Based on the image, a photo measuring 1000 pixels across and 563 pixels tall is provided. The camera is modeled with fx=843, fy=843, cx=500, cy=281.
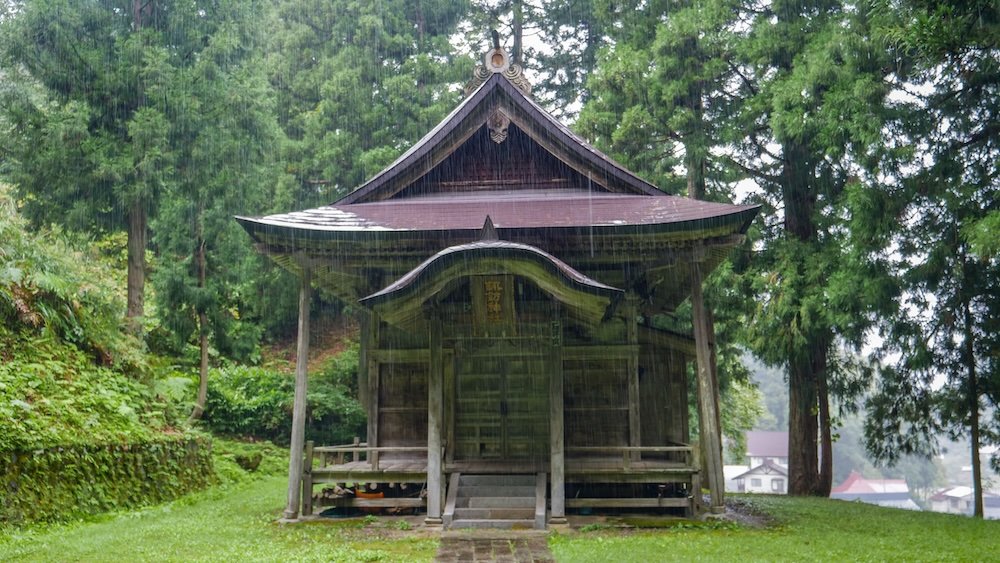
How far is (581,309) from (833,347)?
31.8 ft

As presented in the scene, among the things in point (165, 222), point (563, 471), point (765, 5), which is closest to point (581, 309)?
point (563, 471)

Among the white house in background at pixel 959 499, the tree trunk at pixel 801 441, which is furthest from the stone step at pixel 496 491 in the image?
the white house in background at pixel 959 499

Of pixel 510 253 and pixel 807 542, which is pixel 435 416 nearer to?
pixel 510 253

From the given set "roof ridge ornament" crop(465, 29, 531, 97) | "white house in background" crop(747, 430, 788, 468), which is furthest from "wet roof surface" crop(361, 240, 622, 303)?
"white house in background" crop(747, 430, 788, 468)

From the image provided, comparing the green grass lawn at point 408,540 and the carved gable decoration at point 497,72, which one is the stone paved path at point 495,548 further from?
the carved gable decoration at point 497,72

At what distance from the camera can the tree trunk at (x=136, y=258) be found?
1794 cm

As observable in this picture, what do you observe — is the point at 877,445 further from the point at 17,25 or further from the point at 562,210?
the point at 17,25

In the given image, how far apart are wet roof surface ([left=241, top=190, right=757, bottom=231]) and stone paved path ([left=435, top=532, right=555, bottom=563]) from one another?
14.0 ft

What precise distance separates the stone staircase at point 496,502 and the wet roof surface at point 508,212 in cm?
363

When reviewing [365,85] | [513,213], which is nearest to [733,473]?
[365,85]

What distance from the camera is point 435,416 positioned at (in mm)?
11227

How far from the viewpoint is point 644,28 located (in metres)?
20.6

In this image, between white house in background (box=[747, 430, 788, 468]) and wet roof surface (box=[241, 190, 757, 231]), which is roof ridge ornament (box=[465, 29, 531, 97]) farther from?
white house in background (box=[747, 430, 788, 468])

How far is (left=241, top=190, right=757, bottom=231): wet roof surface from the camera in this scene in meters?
12.0
